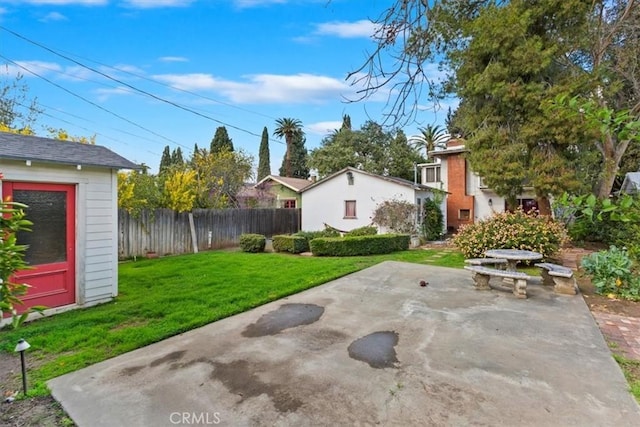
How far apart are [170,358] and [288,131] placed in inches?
1401

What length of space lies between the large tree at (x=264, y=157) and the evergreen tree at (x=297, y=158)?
2.05 meters

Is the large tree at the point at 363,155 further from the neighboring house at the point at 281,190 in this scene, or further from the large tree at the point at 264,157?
the large tree at the point at 264,157

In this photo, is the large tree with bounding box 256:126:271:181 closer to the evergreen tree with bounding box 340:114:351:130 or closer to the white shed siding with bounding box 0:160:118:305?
the white shed siding with bounding box 0:160:118:305

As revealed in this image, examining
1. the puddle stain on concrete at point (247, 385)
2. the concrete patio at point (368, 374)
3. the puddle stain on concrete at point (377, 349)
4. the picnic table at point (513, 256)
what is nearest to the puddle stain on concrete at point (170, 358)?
the concrete patio at point (368, 374)

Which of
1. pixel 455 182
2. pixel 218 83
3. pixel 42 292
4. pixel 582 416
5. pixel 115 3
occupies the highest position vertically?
pixel 218 83

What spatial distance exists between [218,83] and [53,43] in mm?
7462

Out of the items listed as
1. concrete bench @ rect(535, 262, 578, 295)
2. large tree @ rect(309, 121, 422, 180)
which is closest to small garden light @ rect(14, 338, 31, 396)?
concrete bench @ rect(535, 262, 578, 295)

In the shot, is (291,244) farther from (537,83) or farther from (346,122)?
(537,83)

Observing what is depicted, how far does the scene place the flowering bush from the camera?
9.17 metres

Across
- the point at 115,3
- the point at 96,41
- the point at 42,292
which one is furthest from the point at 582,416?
the point at 96,41

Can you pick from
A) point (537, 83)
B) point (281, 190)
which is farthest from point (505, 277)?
point (281, 190)

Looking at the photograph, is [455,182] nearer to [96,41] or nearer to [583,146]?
[583,146]

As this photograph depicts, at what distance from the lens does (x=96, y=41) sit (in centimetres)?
1141

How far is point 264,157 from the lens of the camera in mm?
38875
